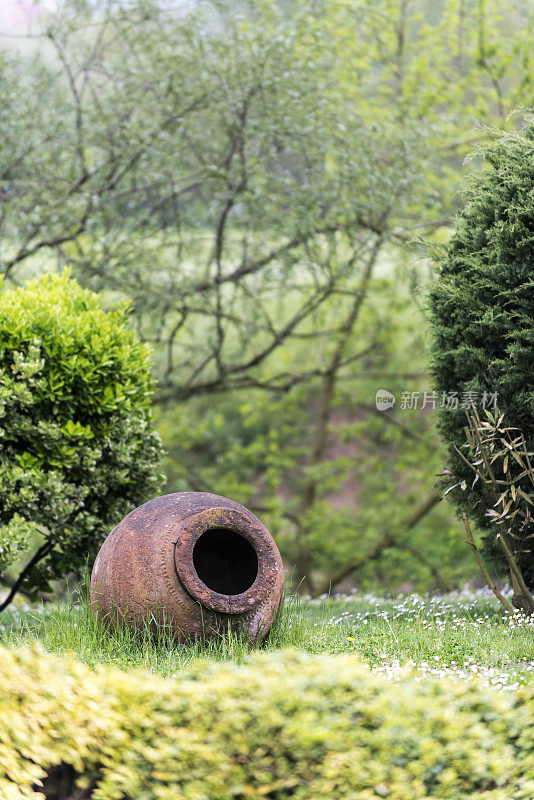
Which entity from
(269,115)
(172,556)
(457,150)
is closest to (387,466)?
(457,150)

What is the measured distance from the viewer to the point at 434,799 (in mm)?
2777

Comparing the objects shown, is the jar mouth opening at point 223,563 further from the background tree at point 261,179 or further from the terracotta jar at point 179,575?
the background tree at point 261,179

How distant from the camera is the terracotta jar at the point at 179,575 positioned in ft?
13.4

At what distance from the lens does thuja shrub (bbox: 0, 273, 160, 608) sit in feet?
16.7

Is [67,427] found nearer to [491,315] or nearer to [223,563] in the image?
[223,563]

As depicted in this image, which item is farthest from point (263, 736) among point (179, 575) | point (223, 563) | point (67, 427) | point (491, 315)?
point (491, 315)

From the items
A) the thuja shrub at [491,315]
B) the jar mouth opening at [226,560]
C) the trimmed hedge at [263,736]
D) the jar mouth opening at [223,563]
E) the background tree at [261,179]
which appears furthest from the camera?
the background tree at [261,179]

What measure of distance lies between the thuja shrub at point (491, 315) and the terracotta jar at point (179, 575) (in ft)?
4.80

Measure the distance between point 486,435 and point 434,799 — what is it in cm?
258

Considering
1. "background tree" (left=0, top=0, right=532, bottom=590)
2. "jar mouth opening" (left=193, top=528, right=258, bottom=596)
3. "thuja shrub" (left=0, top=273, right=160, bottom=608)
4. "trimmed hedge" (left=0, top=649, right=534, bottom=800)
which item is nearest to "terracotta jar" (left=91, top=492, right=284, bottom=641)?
"jar mouth opening" (left=193, top=528, right=258, bottom=596)

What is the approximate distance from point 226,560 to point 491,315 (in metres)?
2.27

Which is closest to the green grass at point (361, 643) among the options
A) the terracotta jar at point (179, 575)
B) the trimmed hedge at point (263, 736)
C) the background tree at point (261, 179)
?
the terracotta jar at point (179, 575)

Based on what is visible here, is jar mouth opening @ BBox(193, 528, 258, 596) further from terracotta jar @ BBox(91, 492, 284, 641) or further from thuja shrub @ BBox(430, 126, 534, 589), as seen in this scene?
thuja shrub @ BBox(430, 126, 534, 589)

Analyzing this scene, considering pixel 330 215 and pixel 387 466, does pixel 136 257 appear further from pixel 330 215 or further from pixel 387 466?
pixel 387 466
